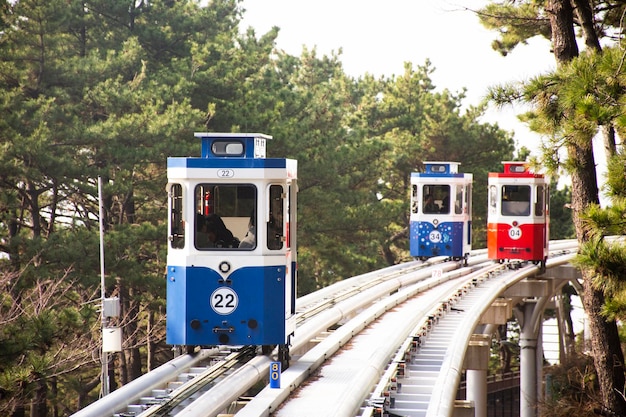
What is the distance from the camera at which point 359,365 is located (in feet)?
40.7

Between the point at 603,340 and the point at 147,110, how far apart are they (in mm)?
15495

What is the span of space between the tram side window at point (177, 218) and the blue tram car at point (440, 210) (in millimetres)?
15182

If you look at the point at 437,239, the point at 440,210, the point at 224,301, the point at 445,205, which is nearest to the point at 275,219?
the point at 224,301

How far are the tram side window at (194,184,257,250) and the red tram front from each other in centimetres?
1411

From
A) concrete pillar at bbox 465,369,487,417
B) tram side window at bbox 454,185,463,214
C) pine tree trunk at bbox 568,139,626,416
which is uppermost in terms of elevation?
tram side window at bbox 454,185,463,214

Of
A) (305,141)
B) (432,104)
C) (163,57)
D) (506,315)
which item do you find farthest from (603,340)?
(432,104)

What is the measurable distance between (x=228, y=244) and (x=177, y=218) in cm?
62

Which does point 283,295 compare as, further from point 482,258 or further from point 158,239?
point 482,258

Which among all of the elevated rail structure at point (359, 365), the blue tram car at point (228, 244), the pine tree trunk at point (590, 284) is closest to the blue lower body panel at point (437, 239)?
the elevated rail structure at point (359, 365)

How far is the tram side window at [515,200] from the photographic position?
981 inches

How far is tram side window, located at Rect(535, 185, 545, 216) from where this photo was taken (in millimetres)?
24781

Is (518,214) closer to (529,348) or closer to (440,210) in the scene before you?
(440,210)

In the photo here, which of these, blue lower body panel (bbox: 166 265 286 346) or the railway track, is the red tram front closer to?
the railway track

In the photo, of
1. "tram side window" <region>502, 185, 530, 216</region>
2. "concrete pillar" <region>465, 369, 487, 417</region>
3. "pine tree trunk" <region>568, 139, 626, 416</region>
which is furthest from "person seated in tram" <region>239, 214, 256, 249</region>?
"tram side window" <region>502, 185, 530, 216</region>
